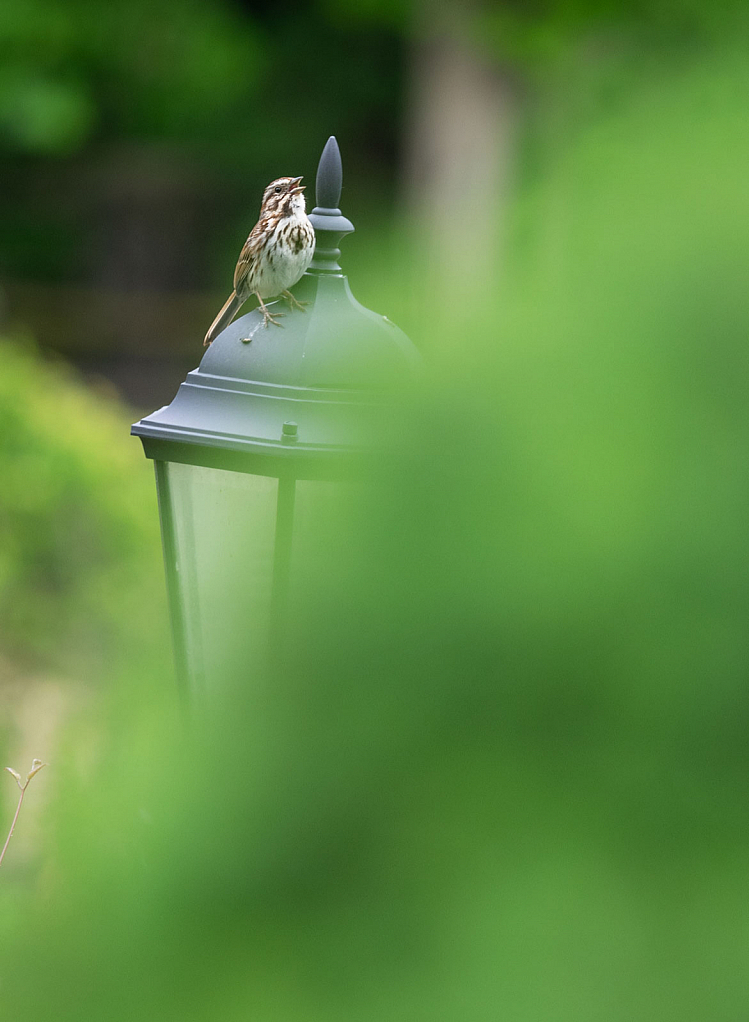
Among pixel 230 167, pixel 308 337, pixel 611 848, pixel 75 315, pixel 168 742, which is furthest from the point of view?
pixel 230 167

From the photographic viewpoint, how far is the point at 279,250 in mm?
2215

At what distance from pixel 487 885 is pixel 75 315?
1604 cm

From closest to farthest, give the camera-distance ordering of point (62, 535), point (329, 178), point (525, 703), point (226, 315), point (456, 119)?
1. point (525, 703)
2. point (329, 178)
3. point (226, 315)
4. point (62, 535)
5. point (456, 119)

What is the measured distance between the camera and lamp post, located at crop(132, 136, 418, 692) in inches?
77.4

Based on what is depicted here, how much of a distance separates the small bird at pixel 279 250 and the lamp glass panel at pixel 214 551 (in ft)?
0.99

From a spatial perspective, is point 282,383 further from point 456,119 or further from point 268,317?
point 456,119

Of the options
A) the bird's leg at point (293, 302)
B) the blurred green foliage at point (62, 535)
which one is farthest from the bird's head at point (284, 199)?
the blurred green foliage at point (62, 535)

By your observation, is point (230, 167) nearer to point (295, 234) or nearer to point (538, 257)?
point (295, 234)

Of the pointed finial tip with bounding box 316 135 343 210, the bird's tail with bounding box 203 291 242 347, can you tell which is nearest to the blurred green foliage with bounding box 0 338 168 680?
the bird's tail with bounding box 203 291 242 347

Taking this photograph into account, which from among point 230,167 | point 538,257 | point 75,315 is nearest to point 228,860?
point 538,257

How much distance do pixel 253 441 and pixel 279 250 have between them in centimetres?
41

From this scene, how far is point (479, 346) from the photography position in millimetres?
803

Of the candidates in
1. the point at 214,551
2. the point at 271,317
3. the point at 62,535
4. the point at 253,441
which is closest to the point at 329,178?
the point at 271,317

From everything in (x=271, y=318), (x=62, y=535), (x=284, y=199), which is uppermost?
(x=284, y=199)
